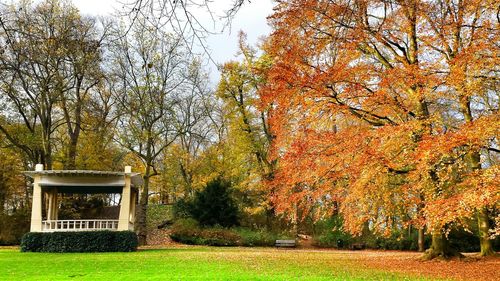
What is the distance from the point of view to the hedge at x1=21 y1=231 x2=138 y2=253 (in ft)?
61.7

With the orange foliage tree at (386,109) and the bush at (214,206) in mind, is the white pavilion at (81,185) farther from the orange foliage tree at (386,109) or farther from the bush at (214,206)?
the orange foliage tree at (386,109)

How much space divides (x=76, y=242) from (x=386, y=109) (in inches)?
533

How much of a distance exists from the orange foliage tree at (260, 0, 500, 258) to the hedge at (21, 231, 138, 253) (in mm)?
8025

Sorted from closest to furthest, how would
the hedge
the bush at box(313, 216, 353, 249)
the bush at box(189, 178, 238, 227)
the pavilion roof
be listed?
the hedge < the pavilion roof < the bush at box(313, 216, 353, 249) < the bush at box(189, 178, 238, 227)

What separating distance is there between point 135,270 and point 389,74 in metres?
9.53

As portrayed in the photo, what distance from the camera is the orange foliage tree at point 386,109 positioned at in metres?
12.4

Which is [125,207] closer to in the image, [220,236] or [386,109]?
[220,236]

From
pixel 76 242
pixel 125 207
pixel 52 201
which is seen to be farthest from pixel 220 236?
pixel 52 201

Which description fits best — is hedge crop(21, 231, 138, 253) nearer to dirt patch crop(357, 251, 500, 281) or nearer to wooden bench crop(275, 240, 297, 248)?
wooden bench crop(275, 240, 297, 248)

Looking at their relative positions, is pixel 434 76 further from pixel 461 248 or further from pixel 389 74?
pixel 461 248

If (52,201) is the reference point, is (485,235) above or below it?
below

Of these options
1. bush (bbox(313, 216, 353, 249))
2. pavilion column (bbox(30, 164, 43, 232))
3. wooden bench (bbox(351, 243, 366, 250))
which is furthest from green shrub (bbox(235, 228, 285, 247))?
pavilion column (bbox(30, 164, 43, 232))

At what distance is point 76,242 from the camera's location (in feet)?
61.9

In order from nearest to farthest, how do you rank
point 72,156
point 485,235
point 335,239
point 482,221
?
point 485,235
point 482,221
point 335,239
point 72,156
